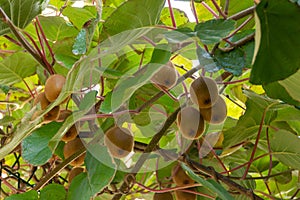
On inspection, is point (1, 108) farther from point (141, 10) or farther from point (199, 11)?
point (141, 10)

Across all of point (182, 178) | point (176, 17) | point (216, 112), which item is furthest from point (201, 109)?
point (176, 17)

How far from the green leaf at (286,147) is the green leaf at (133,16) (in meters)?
0.24

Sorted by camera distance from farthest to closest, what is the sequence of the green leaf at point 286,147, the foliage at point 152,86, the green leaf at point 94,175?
the green leaf at point 286,147 < the green leaf at point 94,175 < the foliage at point 152,86

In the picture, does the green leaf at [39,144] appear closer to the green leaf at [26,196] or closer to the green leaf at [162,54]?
the green leaf at [26,196]

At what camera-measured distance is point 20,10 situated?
1.96ft

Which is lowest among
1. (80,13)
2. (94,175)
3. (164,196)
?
(164,196)

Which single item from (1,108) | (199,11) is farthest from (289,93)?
(1,108)

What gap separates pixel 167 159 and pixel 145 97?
0.31 feet

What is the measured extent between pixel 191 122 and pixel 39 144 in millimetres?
190

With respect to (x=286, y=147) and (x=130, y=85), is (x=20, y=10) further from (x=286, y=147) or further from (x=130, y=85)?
(x=286, y=147)

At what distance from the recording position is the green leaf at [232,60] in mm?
450

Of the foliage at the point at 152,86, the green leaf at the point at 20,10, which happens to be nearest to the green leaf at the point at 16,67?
the foliage at the point at 152,86

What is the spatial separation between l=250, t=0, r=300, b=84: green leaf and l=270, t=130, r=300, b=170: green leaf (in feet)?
0.99

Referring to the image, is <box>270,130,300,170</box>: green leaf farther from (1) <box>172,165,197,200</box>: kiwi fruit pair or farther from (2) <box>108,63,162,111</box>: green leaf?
(2) <box>108,63,162,111</box>: green leaf
